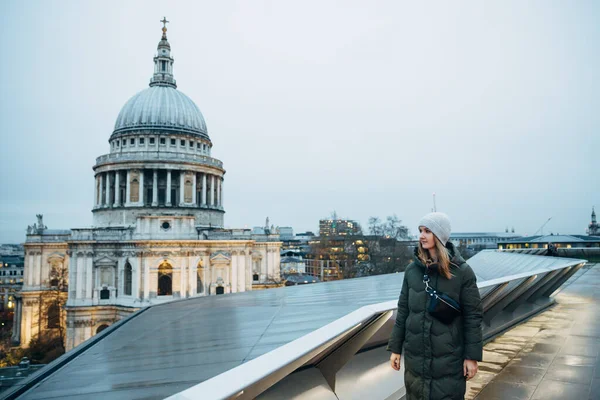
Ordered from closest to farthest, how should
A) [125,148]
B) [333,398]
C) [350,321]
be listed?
[350,321]
[333,398]
[125,148]

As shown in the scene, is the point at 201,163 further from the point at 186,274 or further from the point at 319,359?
the point at 319,359

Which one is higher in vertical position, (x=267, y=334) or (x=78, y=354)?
(x=267, y=334)

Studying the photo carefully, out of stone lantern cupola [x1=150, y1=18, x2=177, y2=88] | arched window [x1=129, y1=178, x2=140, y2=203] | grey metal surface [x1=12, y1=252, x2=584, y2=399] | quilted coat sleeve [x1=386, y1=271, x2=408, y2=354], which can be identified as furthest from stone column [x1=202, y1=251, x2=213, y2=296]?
quilted coat sleeve [x1=386, y1=271, x2=408, y2=354]

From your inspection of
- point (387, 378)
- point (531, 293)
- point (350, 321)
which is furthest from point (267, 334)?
point (531, 293)

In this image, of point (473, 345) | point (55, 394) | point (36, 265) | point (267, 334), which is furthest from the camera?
point (36, 265)

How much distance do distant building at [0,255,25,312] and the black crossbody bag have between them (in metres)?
120

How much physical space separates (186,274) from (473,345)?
46.6 m

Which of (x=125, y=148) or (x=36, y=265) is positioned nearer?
(x=36, y=265)

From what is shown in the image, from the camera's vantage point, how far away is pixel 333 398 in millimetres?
4164

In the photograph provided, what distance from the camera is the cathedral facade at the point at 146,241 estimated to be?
4725 centimetres

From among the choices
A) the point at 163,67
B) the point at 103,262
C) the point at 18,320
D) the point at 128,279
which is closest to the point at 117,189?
the point at 103,262

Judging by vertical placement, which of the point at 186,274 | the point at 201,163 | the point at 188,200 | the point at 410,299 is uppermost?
the point at 201,163

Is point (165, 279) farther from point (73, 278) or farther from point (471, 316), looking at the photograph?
point (471, 316)

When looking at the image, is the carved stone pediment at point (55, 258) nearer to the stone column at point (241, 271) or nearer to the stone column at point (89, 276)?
the stone column at point (89, 276)
